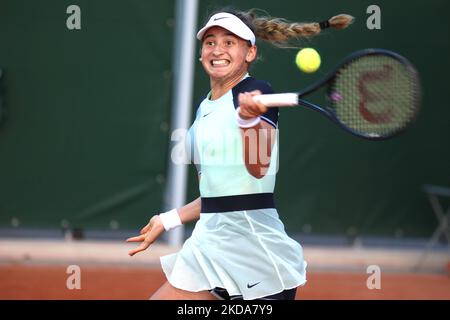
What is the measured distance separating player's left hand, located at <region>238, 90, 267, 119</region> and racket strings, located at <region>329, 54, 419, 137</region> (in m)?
0.38

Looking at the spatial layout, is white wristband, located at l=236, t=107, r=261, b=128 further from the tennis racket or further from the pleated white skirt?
the pleated white skirt

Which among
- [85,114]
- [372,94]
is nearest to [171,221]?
[372,94]

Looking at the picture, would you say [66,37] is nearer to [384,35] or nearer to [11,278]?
[11,278]

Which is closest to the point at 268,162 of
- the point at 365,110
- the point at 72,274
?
the point at 365,110

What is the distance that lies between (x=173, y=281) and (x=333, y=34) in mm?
4040

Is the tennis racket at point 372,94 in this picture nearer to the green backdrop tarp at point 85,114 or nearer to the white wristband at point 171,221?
the white wristband at point 171,221

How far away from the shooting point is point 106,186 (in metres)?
6.36

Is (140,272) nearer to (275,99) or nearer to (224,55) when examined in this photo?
(224,55)

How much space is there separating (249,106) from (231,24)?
418 millimetres

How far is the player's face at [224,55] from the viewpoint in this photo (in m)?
2.74

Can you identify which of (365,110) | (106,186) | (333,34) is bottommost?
(106,186)

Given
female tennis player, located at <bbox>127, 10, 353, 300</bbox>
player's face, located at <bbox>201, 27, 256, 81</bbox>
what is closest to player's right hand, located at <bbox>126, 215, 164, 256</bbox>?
female tennis player, located at <bbox>127, 10, 353, 300</bbox>

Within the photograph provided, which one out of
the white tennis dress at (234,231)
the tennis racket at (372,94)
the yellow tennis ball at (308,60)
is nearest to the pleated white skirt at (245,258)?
the white tennis dress at (234,231)

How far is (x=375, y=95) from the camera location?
2.73 m
